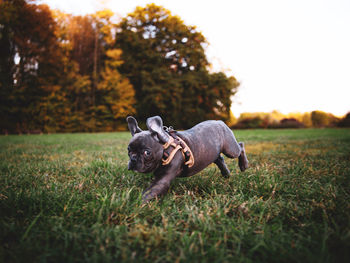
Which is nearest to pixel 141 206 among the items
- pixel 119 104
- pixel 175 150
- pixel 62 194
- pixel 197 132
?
pixel 175 150

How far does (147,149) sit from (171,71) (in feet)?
68.0

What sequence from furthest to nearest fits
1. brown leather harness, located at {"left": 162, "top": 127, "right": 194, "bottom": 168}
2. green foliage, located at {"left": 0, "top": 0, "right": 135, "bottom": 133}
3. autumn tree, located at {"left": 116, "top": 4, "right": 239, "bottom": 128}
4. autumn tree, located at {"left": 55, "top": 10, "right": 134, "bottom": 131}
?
autumn tree, located at {"left": 116, "top": 4, "right": 239, "bottom": 128}
autumn tree, located at {"left": 55, "top": 10, "right": 134, "bottom": 131}
green foliage, located at {"left": 0, "top": 0, "right": 135, "bottom": 133}
brown leather harness, located at {"left": 162, "top": 127, "right": 194, "bottom": 168}

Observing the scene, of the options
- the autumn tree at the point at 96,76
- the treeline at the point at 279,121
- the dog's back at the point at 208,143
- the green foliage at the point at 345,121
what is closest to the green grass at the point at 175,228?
the dog's back at the point at 208,143

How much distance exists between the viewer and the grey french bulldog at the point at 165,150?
1.51 meters

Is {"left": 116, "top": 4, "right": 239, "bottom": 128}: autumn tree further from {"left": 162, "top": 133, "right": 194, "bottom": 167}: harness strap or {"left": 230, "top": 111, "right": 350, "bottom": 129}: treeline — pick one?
{"left": 162, "top": 133, "right": 194, "bottom": 167}: harness strap

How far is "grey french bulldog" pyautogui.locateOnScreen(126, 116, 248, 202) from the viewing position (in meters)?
1.51

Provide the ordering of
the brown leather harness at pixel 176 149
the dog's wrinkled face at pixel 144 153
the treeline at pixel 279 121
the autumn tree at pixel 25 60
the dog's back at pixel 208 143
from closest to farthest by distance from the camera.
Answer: the dog's wrinkled face at pixel 144 153
the brown leather harness at pixel 176 149
the dog's back at pixel 208 143
the autumn tree at pixel 25 60
the treeline at pixel 279 121

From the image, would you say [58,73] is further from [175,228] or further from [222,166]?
[175,228]

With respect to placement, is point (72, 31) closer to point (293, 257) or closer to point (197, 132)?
point (197, 132)

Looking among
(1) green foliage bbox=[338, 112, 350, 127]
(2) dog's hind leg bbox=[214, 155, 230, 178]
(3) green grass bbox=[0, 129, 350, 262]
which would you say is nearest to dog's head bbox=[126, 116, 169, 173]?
(3) green grass bbox=[0, 129, 350, 262]

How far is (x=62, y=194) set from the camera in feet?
5.40

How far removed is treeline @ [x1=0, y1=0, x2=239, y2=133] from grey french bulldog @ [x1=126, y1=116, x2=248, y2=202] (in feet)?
54.1

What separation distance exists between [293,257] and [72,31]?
2152cm

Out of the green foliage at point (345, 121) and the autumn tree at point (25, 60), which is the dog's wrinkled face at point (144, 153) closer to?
the autumn tree at point (25, 60)
